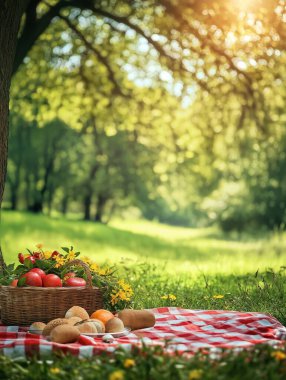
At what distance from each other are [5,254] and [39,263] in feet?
30.4

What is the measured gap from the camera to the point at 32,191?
1371 inches

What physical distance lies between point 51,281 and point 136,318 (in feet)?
2.82

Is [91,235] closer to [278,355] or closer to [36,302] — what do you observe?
[36,302]

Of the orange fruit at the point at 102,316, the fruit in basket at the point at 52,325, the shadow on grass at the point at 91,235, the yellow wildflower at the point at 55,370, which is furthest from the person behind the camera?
the shadow on grass at the point at 91,235

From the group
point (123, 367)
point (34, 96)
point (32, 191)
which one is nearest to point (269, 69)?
point (34, 96)

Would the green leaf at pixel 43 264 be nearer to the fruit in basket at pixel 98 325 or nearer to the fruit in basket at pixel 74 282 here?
the fruit in basket at pixel 74 282

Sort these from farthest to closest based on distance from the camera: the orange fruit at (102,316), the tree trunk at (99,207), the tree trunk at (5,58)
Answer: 1. the tree trunk at (99,207)
2. the tree trunk at (5,58)
3. the orange fruit at (102,316)

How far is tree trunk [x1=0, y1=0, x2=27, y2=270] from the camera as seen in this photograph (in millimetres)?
7543

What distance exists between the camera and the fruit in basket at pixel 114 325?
5473mm

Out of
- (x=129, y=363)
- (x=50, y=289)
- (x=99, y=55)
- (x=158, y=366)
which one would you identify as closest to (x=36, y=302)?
(x=50, y=289)

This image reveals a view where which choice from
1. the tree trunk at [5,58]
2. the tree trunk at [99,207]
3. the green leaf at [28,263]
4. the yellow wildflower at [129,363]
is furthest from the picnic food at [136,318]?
the tree trunk at [99,207]

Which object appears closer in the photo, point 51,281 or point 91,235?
point 51,281

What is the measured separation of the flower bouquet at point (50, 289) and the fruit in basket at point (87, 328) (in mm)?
598

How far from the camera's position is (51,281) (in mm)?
6012
